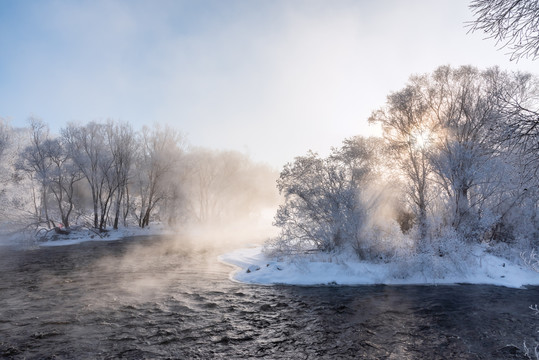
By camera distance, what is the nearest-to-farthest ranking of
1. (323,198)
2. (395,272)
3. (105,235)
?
(395,272) < (323,198) < (105,235)

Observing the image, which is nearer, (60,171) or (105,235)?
(60,171)

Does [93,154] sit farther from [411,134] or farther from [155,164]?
[411,134]

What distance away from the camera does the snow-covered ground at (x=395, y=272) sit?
1686 cm

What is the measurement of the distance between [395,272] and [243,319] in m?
9.82

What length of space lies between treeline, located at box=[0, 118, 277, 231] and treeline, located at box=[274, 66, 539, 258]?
28.7m

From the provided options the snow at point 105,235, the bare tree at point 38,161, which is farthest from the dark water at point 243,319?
the bare tree at point 38,161

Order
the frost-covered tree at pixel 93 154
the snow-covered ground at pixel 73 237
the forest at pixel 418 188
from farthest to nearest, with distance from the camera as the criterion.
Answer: the frost-covered tree at pixel 93 154
the snow-covered ground at pixel 73 237
the forest at pixel 418 188

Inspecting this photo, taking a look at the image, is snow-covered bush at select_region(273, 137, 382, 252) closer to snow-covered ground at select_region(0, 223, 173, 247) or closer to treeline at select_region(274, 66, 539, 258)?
treeline at select_region(274, 66, 539, 258)

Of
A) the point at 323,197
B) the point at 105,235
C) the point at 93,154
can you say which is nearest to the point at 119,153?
the point at 93,154

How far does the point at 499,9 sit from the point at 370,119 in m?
19.4

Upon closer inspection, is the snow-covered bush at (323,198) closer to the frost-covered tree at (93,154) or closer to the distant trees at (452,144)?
the distant trees at (452,144)

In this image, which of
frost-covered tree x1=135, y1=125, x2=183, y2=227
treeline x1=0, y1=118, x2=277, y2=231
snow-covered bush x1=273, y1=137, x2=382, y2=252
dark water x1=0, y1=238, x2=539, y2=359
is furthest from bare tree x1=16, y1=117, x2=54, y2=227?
snow-covered bush x1=273, y1=137, x2=382, y2=252

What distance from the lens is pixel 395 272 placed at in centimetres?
1706

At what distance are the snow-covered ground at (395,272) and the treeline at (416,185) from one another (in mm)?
1145
